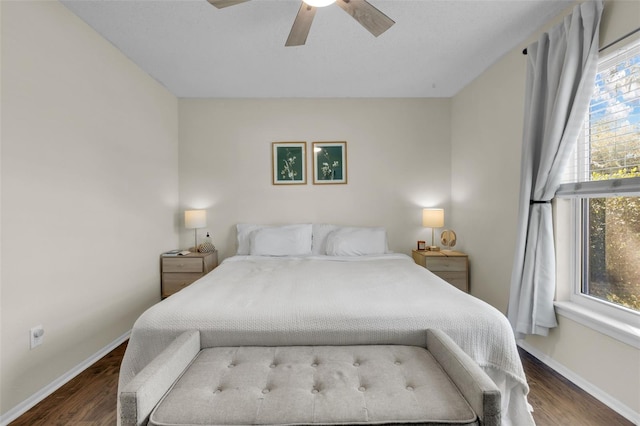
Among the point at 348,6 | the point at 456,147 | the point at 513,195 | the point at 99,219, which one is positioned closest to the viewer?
the point at 348,6

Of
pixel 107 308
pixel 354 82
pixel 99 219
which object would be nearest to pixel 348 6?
pixel 354 82

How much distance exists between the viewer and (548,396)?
73.1 inches

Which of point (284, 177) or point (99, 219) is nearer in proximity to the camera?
point (99, 219)

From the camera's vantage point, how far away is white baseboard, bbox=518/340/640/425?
166 centimetres

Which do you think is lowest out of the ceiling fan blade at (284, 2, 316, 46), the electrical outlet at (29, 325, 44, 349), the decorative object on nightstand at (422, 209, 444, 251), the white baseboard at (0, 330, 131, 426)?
the white baseboard at (0, 330, 131, 426)

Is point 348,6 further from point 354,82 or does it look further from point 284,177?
point 284,177

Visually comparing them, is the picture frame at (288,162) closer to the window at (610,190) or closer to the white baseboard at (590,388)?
the window at (610,190)

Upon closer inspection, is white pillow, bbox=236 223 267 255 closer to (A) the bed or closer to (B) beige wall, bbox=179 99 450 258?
(B) beige wall, bbox=179 99 450 258

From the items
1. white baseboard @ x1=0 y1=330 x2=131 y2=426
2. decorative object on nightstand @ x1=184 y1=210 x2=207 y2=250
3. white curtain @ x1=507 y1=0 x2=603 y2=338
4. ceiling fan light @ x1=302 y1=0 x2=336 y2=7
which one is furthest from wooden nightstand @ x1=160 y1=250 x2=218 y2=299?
white curtain @ x1=507 y1=0 x2=603 y2=338

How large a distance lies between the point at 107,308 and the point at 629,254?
3724mm

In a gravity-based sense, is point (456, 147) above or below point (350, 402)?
above

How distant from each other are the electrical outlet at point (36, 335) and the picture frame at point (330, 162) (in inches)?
109

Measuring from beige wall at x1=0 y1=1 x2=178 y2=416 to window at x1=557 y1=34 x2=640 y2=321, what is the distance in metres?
3.45

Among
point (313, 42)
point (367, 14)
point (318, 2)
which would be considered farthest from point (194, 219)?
point (367, 14)
